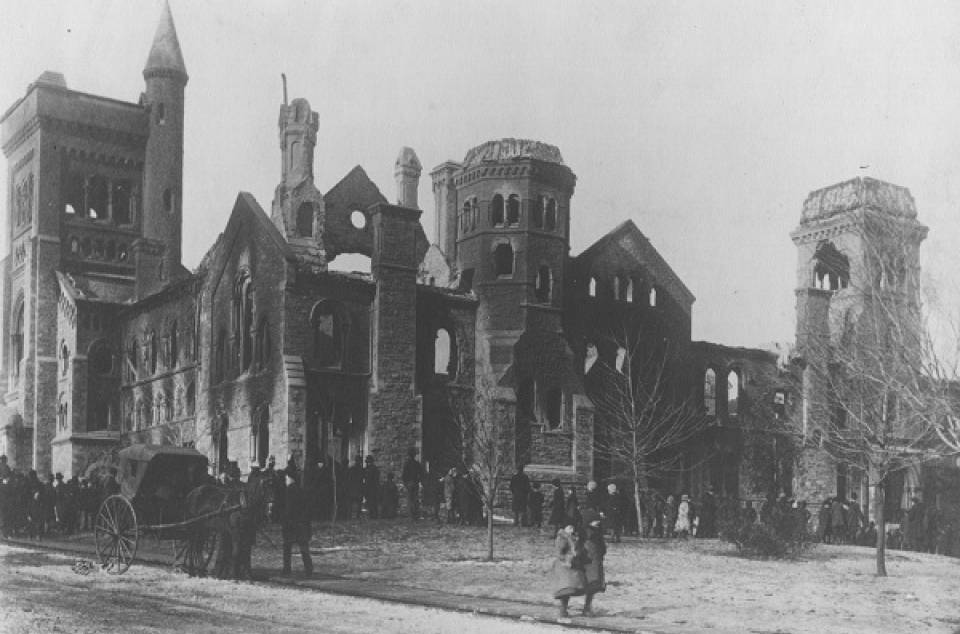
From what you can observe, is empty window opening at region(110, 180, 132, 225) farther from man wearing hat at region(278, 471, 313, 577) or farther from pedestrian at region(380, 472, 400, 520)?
man wearing hat at region(278, 471, 313, 577)

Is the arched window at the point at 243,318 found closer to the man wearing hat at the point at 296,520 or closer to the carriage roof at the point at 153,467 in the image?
the carriage roof at the point at 153,467

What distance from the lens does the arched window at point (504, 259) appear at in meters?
41.4

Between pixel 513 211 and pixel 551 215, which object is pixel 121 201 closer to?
pixel 513 211

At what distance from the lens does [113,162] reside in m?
61.7

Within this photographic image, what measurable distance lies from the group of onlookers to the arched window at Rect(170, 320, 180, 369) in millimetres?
15777

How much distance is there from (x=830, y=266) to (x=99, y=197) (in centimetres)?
3630

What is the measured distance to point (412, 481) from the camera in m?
33.0

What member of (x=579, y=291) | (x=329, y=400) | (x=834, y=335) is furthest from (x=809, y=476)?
(x=329, y=400)

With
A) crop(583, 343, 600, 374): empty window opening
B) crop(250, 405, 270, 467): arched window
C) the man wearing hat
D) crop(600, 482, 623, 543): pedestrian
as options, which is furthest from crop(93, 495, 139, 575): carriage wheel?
crop(583, 343, 600, 374): empty window opening

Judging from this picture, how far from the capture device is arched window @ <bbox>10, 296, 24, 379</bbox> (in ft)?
196

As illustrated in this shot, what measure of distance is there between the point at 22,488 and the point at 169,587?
13.6 m

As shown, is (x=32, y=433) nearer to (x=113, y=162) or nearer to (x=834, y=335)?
(x=113, y=162)

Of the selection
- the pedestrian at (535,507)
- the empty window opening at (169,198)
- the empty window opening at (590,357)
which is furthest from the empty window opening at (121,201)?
the pedestrian at (535,507)

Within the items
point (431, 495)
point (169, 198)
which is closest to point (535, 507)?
point (431, 495)
